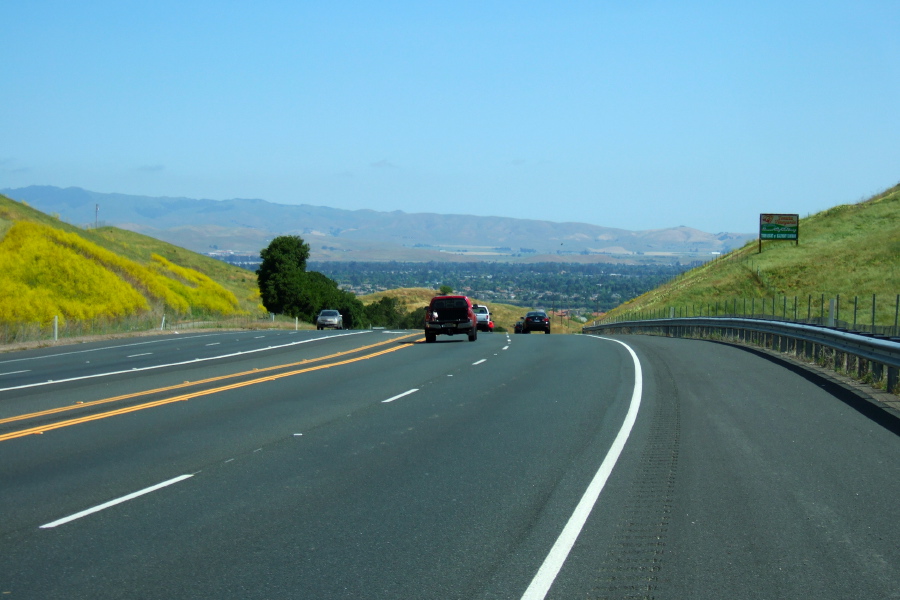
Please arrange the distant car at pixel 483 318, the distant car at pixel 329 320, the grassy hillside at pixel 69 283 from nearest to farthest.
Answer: the grassy hillside at pixel 69 283 → the distant car at pixel 483 318 → the distant car at pixel 329 320

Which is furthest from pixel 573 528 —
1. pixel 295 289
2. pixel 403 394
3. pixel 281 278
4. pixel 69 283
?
pixel 281 278

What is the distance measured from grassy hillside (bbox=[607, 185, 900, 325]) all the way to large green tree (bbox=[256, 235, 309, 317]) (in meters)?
36.5

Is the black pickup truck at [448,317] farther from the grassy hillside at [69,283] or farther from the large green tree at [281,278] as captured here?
the large green tree at [281,278]

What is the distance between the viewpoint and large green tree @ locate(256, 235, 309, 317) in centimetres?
9925

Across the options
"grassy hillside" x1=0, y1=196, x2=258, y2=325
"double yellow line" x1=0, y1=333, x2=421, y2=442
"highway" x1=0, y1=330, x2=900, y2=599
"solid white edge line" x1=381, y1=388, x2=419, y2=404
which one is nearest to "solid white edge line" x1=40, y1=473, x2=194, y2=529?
"highway" x1=0, y1=330, x2=900, y2=599

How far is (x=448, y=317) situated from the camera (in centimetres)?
3619

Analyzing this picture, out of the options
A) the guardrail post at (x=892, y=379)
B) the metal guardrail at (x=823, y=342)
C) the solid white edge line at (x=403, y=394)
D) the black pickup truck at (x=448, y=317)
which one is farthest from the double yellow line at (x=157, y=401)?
the guardrail post at (x=892, y=379)

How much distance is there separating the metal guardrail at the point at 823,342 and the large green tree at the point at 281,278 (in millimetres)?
65482

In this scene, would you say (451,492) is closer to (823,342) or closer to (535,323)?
(823,342)

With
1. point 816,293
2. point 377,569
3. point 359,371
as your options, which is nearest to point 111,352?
point 359,371

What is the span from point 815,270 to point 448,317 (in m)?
45.5

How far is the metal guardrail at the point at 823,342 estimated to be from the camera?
15.1 m

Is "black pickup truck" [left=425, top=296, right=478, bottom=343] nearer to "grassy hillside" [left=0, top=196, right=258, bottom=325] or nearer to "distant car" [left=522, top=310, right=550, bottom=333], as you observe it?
"grassy hillside" [left=0, top=196, right=258, bottom=325]

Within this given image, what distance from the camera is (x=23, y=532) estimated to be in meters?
7.29
